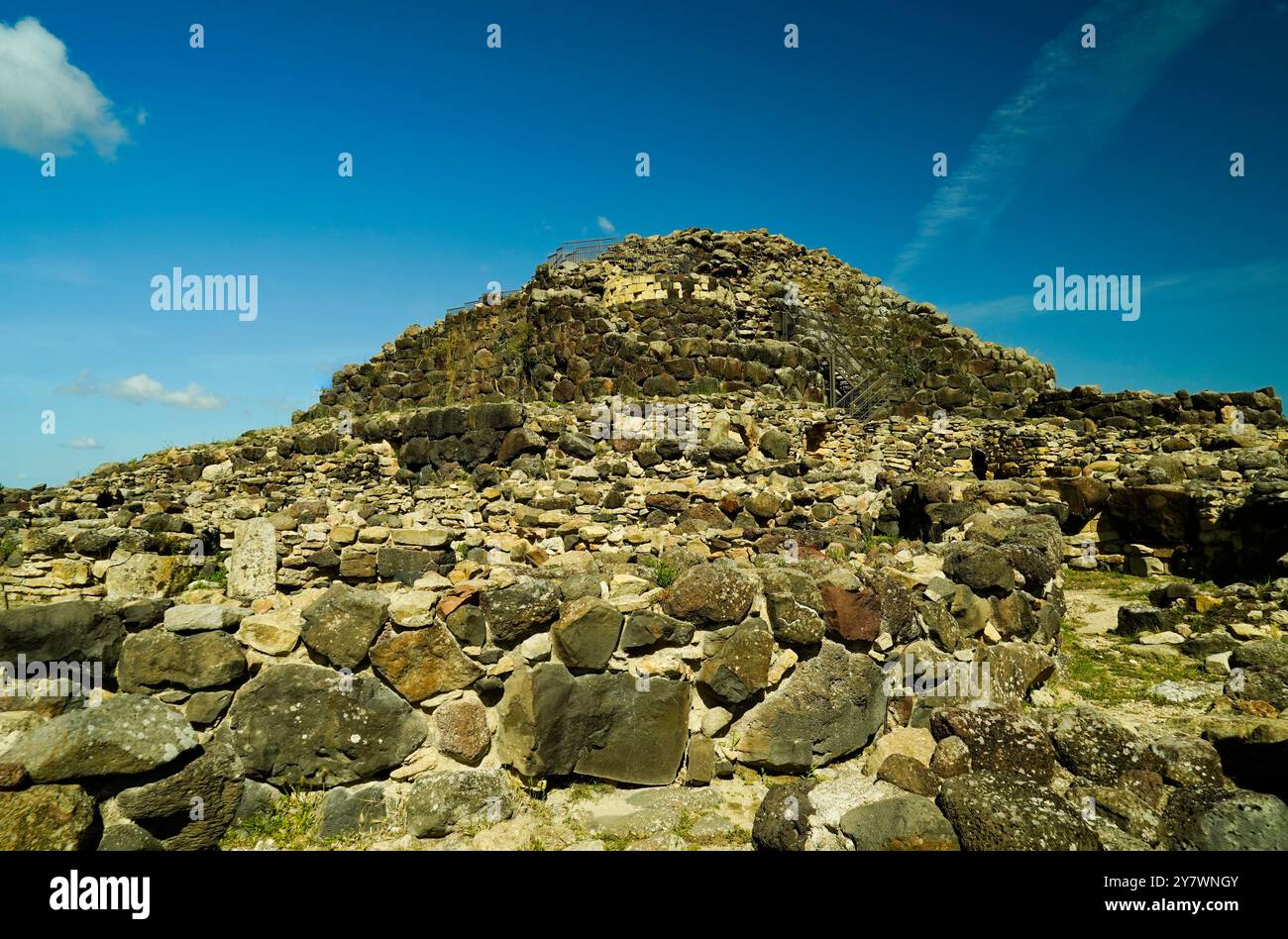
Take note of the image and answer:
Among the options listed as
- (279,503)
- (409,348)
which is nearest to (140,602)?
(279,503)

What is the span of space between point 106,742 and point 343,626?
1.01 metres

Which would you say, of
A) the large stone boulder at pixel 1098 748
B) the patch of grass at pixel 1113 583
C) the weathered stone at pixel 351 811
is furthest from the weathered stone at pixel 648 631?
the patch of grass at pixel 1113 583

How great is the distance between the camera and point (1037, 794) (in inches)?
118

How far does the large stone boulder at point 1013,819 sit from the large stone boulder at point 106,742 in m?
3.58

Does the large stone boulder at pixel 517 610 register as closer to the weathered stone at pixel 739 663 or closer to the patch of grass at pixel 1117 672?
the weathered stone at pixel 739 663

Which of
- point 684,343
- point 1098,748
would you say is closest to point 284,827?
point 1098,748

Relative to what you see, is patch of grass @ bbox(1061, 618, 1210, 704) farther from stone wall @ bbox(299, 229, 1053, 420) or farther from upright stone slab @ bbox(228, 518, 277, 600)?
stone wall @ bbox(299, 229, 1053, 420)

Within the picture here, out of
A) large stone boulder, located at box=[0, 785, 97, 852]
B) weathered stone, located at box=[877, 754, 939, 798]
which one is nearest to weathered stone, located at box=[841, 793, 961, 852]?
weathered stone, located at box=[877, 754, 939, 798]

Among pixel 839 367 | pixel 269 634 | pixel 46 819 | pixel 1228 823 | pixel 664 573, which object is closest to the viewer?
pixel 46 819

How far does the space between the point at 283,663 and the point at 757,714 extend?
8.61 ft

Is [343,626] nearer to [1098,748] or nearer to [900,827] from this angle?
[900,827]

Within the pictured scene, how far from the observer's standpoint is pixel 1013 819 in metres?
2.84
